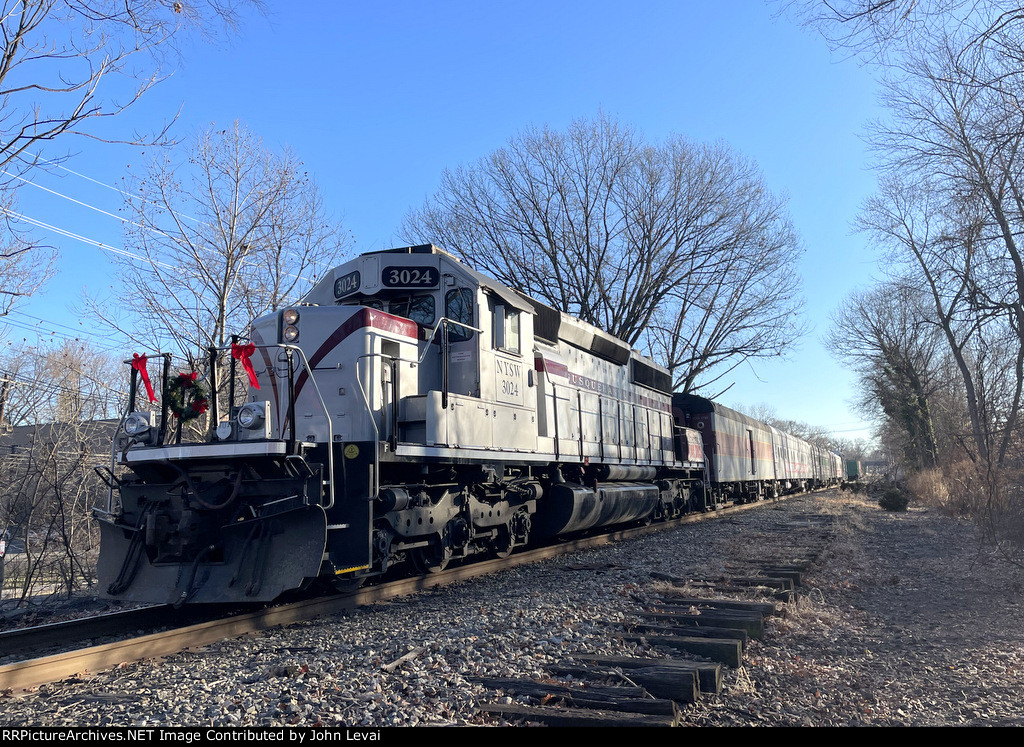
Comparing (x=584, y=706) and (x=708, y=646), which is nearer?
(x=584, y=706)

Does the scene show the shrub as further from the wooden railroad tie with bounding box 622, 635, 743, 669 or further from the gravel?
the wooden railroad tie with bounding box 622, 635, 743, 669

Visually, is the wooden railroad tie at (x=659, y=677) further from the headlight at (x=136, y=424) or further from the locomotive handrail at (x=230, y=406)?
the headlight at (x=136, y=424)

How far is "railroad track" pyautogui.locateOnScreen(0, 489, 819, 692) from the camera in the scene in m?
4.65

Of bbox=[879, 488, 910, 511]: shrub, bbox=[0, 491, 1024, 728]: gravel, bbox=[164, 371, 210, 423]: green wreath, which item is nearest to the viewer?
bbox=[0, 491, 1024, 728]: gravel

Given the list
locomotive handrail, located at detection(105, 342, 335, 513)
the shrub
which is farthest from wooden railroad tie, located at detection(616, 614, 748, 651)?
the shrub

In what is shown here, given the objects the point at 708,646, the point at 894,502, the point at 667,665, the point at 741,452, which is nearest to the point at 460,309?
the point at 708,646

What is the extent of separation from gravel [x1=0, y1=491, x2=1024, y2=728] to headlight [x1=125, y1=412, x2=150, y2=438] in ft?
7.61

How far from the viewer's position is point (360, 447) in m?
6.59

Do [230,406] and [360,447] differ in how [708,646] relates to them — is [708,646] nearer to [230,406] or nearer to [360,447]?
[360,447]

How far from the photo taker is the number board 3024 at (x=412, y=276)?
26.8 ft

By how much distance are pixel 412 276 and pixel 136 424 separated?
3300mm


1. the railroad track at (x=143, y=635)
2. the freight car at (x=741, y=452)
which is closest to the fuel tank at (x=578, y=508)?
the railroad track at (x=143, y=635)

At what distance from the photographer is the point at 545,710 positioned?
3.67 meters

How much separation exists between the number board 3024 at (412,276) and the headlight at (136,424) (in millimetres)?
2957
